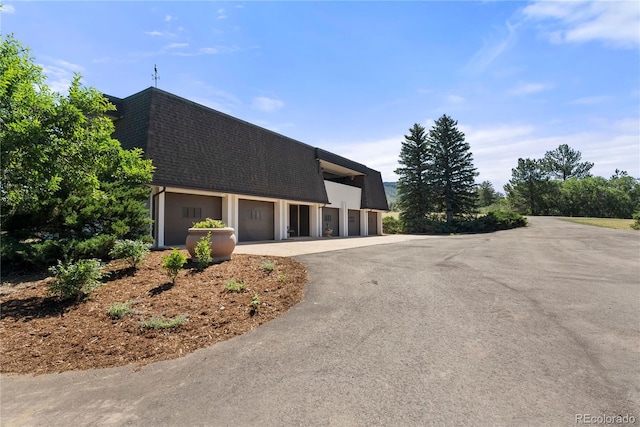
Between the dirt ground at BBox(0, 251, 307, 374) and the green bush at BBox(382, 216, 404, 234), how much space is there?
29.8m

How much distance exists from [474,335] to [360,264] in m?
5.01

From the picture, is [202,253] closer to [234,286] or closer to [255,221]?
[234,286]

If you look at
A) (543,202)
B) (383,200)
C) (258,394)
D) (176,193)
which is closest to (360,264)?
(258,394)

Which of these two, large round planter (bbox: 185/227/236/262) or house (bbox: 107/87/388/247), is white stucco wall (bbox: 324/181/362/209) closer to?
house (bbox: 107/87/388/247)

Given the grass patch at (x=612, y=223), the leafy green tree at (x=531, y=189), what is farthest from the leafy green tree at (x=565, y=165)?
the grass patch at (x=612, y=223)

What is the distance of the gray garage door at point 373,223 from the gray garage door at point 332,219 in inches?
239

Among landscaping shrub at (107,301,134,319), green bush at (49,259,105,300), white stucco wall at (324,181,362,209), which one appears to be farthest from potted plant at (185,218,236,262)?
white stucco wall at (324,181,362,209)

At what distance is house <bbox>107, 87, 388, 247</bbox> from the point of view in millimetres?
13008

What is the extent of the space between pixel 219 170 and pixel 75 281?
9.73 metres

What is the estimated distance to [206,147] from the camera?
1470 cm

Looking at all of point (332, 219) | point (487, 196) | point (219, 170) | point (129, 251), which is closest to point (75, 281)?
point (129, 251)

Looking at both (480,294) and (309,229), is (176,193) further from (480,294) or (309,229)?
(480,294)

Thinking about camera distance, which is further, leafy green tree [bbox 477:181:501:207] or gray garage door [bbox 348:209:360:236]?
leafy green tree [bbox 477:181:501:207]

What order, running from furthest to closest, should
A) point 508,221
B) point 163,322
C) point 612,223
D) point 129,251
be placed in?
point 508,221
point 612,223
point 129,251
point 163,322
